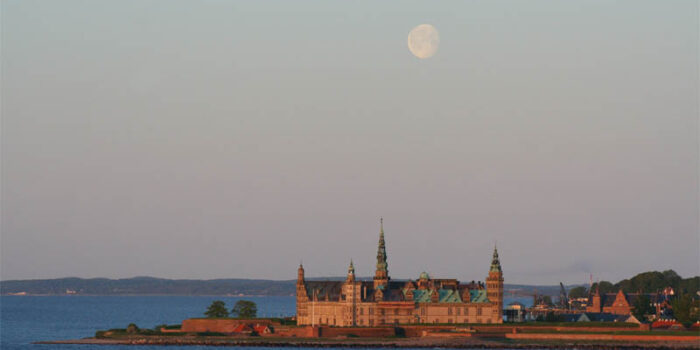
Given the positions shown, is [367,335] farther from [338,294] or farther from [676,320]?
[676,320]

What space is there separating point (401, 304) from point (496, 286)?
1473 centimetres

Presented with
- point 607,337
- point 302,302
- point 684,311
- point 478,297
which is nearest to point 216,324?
point 302,302

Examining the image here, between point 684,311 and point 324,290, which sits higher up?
point 324,290

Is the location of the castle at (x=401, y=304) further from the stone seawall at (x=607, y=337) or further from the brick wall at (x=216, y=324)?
the stone seawall at (x=607, y=337)

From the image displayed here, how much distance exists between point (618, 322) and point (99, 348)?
75080mm

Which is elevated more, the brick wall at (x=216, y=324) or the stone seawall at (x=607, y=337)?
the brick wall at (x=216, y=324)

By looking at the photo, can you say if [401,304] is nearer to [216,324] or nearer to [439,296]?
[439,296]

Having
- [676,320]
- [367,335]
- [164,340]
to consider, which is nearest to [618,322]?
[676,320]

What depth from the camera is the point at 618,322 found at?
7180 inches

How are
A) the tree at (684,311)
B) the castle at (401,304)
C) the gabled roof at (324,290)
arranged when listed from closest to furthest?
1. the tree at (684,311)
2. the castle at (401,304)
3. the gabled roof at (324,290)

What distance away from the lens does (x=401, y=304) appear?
186m

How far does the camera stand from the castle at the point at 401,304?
184875 millimetres

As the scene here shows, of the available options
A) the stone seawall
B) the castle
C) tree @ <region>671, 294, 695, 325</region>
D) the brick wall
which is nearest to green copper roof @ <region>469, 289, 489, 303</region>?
the castle

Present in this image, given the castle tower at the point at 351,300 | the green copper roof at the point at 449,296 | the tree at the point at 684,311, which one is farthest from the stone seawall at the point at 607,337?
the castle tower at the point at 351,300
